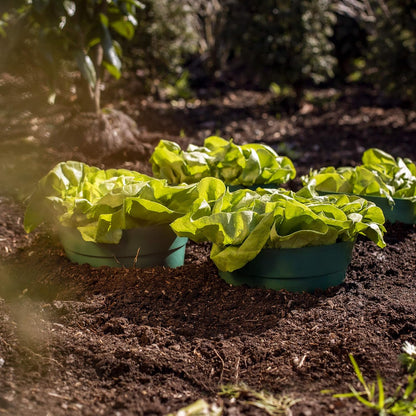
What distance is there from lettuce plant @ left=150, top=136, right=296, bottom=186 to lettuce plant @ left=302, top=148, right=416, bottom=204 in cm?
22

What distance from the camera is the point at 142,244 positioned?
8.24 ft

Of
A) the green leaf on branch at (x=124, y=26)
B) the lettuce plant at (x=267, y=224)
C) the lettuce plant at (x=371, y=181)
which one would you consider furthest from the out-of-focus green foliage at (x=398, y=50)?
the lettuce plant at (x=267, y=224)

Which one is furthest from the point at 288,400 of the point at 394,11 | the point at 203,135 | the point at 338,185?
the point at 394,11

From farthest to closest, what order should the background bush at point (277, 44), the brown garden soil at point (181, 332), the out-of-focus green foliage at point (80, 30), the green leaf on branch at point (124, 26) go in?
the background bush at point (277, 44), the green leaf on branch at point (124, 26), the out-of-focus green foliage at point (80, 30), the brown garden soil at point (181, 332)

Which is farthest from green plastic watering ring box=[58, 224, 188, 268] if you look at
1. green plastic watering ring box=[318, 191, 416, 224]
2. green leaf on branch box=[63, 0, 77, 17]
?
green leaf on branch box=[63, 0, 77, 17]

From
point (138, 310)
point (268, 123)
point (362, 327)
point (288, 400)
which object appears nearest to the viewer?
point (288, 400)

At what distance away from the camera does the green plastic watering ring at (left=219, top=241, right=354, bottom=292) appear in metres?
2.25

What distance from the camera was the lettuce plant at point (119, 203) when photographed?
2.39 metres

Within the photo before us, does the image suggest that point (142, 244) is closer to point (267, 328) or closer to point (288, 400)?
point (267, 328)

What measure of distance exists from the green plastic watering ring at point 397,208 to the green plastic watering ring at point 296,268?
681 mm

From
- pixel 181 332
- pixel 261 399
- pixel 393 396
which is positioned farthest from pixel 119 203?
pixel 393 396

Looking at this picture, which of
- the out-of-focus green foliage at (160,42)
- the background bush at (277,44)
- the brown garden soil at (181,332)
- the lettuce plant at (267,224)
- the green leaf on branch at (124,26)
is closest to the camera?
the brown garden soil at (181,332)

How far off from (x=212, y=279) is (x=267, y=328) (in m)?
0.44

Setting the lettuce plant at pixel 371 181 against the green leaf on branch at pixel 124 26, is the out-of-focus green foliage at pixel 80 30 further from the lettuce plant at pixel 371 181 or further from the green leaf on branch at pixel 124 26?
the lettuce plant at pixel 371 181
